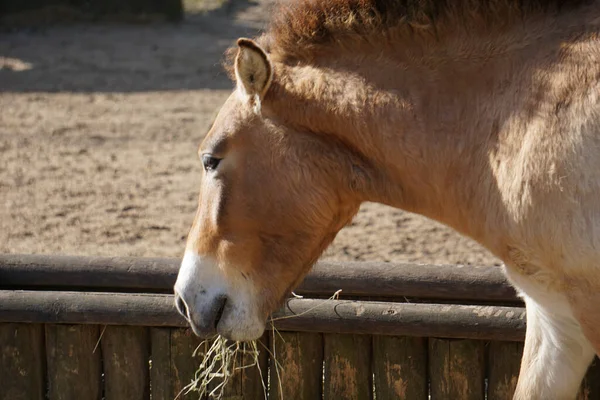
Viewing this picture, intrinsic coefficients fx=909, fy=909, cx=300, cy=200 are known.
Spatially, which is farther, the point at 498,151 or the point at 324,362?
the point at 324,362

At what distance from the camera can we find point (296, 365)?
143 inches

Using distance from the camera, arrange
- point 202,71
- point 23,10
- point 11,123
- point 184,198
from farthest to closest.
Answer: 1. point 23,10
2. point 202,71
3. point 11,123
4. point 184,198

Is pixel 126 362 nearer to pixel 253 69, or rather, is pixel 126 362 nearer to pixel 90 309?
pixel 90 309

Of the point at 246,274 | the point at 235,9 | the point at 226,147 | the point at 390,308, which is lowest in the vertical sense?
the point at 235,9

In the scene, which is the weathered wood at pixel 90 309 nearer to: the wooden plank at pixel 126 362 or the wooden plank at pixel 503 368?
the wooden plank at pixel 126 362

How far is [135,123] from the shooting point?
8.83 metres

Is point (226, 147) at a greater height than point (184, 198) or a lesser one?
greater

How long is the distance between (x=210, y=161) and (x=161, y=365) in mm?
1099

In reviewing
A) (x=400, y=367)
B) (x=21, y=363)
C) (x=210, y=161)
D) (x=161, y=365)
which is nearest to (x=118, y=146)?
(x=21, y=363)

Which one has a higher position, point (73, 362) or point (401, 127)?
point (401, 127)

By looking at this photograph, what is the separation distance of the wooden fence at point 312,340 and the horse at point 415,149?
46 cm

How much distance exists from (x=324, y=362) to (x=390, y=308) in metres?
0.38

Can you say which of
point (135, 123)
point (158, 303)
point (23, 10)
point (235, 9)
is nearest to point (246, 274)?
point (158, 303)

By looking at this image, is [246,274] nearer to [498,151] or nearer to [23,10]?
[498,151]
